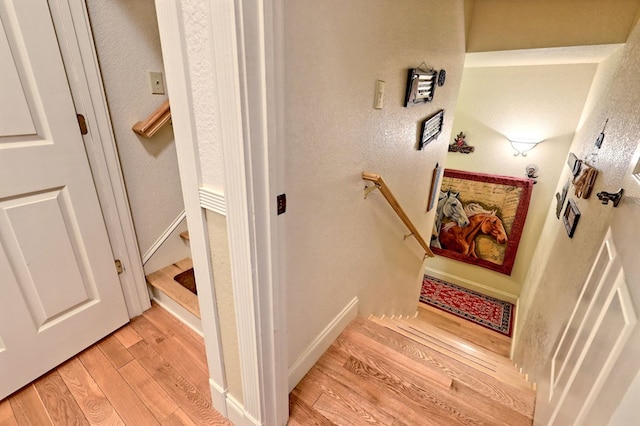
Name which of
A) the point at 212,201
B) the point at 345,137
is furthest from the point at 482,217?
the point at 212,201

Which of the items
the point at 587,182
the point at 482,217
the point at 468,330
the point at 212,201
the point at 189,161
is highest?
the point at 189,161

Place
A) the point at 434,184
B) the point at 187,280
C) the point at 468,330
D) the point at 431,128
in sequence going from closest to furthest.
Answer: the point at 187,280 < the point at 431,128 < the point at 434,184 < the point at 468,330

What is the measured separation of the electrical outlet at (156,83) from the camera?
1.51 m

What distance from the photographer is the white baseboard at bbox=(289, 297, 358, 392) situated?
1255 mm

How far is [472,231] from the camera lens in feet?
12.0

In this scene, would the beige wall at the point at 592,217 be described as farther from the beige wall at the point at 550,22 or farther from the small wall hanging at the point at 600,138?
the beige wall at the point at 550,22

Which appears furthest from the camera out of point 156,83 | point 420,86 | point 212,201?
point 420,86

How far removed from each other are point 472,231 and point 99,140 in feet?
12.6

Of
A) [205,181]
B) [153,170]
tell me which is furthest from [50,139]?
[205,181]

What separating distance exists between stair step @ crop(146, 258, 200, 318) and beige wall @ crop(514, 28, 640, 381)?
1778 millimetres

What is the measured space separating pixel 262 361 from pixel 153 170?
4.12 ft

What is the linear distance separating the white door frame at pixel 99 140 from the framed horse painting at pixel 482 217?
343 cm

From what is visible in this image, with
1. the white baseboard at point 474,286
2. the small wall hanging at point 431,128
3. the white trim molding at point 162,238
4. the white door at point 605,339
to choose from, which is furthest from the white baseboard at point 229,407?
the white baseboard at point 474,286

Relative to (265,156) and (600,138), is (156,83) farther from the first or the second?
(600,138)
